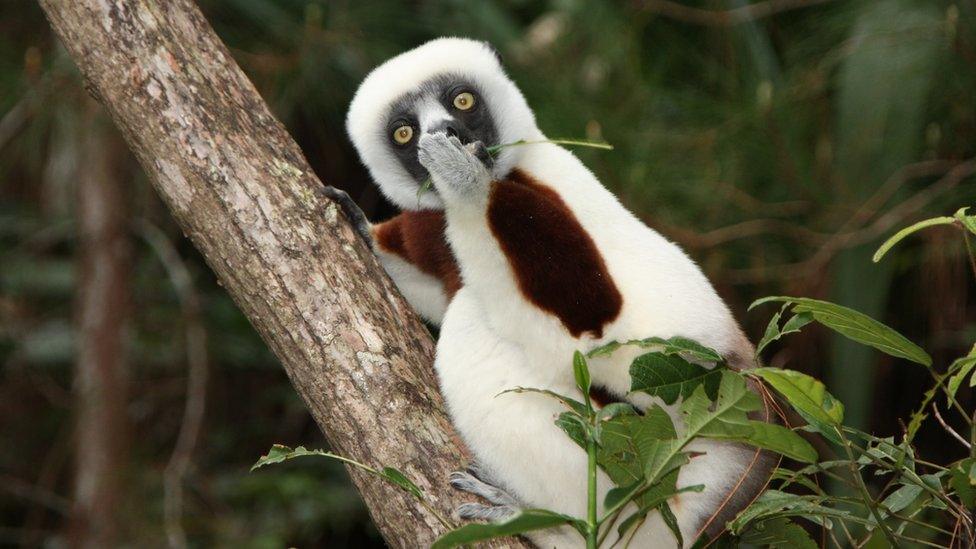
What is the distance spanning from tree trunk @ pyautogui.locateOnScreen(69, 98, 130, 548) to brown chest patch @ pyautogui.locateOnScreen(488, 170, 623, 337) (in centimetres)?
382

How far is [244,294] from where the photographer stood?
2.88 m

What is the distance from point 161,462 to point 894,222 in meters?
4.89

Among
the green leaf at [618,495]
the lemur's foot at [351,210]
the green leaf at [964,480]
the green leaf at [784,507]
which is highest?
the lemur's foot at [351,210]

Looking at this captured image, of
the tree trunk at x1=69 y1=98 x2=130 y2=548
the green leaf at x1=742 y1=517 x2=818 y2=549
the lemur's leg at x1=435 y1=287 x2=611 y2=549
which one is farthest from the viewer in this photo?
the tree trunk at x1=69 y1=98 x2=130 y2=548

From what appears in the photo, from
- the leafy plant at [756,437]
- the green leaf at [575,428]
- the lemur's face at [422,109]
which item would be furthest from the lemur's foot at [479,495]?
the lemur's face at [422,109]

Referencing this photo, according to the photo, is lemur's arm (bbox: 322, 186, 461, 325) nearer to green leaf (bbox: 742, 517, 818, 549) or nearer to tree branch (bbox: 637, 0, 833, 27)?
green leaf (bbox: 742, 517, 818, 549)

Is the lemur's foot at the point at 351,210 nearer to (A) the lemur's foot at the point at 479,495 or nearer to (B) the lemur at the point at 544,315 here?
(B) the lemur at the point at 544,315

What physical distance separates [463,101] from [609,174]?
178 cm

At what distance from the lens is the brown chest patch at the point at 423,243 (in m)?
3.44

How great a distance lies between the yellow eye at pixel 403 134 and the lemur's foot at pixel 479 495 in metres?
1.24

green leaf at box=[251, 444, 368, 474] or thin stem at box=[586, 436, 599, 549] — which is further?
green leaf at box=[251, 444, 368, 474]

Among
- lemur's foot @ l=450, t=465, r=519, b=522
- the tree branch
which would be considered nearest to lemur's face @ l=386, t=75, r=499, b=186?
lemur's foot @ l=450, t=465, r=519, b=522

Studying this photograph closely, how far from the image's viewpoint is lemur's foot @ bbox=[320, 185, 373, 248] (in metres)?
3.10

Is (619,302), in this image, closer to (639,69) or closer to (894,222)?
(894,222)
